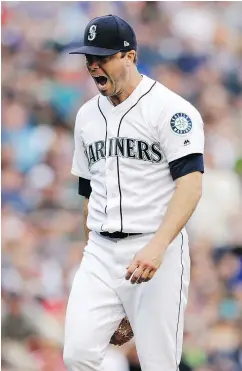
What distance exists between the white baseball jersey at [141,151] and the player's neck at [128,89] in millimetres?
17

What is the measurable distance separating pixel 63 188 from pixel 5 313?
3.39ft

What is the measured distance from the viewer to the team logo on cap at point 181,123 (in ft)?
10.8

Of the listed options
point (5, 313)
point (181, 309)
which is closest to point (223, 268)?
point (5, 313)

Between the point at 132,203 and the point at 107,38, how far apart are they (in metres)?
0.67

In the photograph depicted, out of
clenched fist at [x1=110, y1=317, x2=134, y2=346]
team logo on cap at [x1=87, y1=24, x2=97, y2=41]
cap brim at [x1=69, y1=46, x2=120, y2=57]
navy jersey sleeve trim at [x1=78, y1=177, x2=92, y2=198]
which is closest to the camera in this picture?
cap brim at [x1=69, y1=46, x2=120, y2=57]

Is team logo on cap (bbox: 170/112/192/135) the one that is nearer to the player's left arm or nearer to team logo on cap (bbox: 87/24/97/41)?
the player's left arm

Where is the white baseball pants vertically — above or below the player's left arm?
below

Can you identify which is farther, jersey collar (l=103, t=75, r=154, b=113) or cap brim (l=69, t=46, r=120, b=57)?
jersey collar (l=103, t=75, r=154, b=113)

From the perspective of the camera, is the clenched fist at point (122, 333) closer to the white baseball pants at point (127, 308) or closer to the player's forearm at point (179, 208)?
the white baseball pants at point (127, 308)

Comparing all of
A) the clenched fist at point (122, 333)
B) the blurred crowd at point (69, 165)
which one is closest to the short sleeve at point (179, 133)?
the clenched fist at point (122, 333)

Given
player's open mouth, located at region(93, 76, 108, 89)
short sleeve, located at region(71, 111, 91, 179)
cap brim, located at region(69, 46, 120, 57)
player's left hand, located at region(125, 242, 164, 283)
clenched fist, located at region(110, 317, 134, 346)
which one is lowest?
clenched fist, located at region(110, 317, 134, 346)

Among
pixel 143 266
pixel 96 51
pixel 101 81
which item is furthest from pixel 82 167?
pixel 143 266

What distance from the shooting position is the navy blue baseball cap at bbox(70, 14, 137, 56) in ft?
10.8

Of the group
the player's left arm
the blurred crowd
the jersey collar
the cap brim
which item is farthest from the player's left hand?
the blurred crowd
